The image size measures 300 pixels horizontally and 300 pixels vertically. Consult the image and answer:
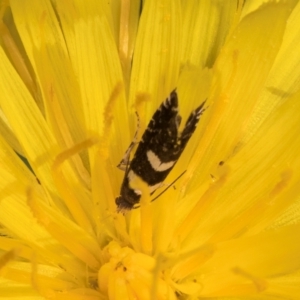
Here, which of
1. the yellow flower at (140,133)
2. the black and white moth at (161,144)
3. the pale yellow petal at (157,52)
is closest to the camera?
the black and white moth at (161,144)

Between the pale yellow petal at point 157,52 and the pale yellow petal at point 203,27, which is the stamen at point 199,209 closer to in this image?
the pale yellow petal at point 157,52

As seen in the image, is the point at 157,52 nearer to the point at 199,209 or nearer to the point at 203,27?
the point at 203,27

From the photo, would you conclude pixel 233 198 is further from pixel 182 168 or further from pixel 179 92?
pixel 179 92

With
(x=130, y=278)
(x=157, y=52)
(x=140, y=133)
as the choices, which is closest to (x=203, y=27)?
(x=157, y=52)

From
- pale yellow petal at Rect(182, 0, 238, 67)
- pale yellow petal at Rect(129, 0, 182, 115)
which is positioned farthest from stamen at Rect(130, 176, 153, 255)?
pale yellow petal at Rect(182, 0, 238, 67)

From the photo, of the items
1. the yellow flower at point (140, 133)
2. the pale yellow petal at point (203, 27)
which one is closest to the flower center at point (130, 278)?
the yellow flower at point (140, 133)

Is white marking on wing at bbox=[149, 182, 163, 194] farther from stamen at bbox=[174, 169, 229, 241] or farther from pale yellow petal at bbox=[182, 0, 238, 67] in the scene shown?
pale yellow petal at bbox=[182, 0, 238, 67]
